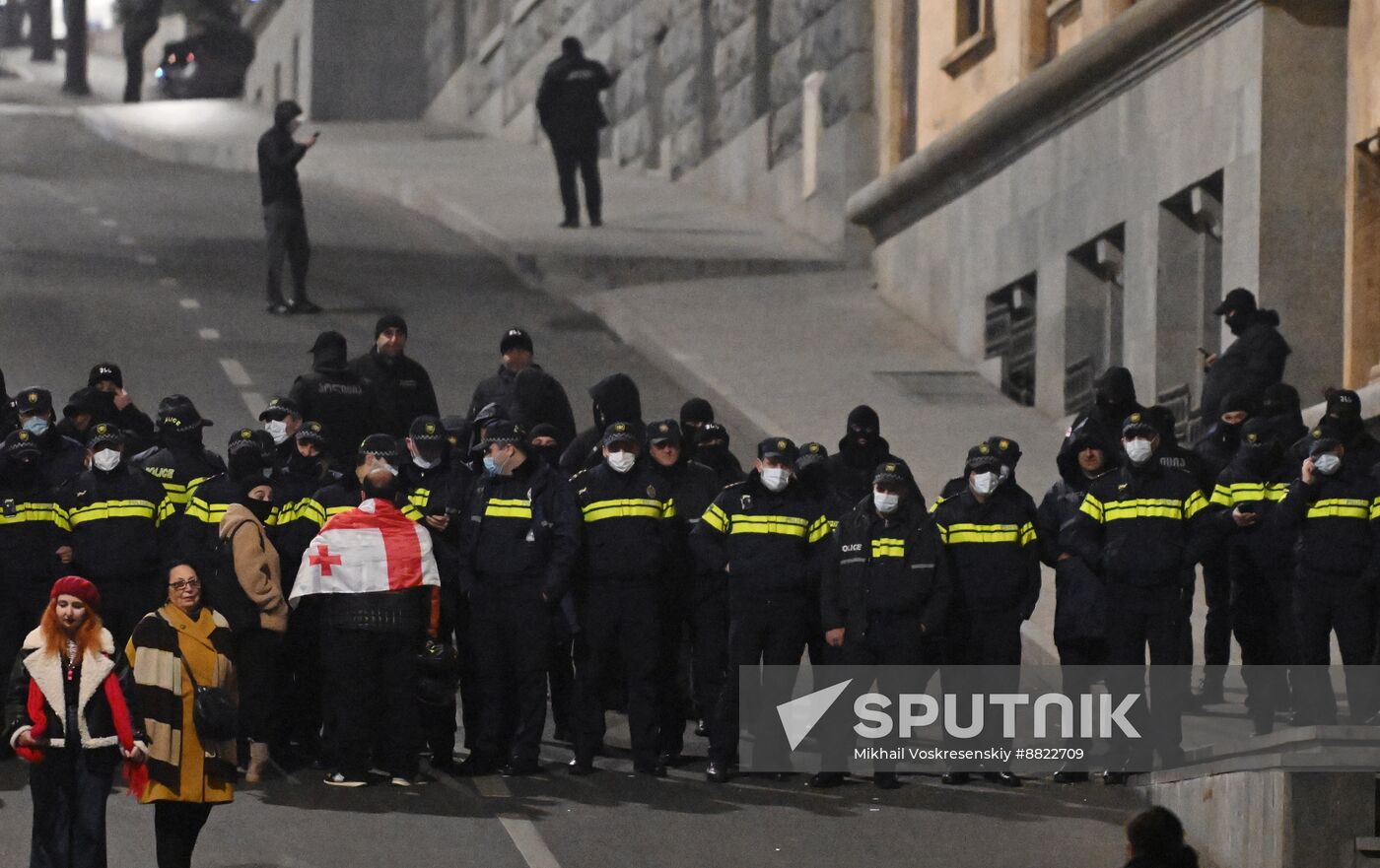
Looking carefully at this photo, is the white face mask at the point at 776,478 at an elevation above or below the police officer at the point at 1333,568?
above

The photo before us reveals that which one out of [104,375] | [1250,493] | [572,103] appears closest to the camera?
[1250,493]

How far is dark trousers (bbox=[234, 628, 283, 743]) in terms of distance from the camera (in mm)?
14180

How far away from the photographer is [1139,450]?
14.9 metres

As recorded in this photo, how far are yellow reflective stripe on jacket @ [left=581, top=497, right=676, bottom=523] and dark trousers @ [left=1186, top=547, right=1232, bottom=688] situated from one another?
3035mm

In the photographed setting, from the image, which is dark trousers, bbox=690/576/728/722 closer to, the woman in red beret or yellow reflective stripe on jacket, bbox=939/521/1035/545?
yellow reflective stripe on jacket, bbox=939/521/1035/545

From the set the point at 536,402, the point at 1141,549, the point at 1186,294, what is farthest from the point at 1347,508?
the point at 1186,294

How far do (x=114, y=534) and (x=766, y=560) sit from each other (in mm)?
3231

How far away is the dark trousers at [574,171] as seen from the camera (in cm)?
3312

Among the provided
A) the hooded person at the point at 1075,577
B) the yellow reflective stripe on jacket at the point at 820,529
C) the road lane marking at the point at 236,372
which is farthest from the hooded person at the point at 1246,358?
the road lane marking at the point at 236,372

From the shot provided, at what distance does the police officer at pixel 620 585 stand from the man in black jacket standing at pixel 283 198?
40.4 ft

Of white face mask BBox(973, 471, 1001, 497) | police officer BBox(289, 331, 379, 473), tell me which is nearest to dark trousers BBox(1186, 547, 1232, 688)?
white face mask BBox(973, 471, 1001, 497)

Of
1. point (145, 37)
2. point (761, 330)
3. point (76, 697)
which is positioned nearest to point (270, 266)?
point (761, 330)

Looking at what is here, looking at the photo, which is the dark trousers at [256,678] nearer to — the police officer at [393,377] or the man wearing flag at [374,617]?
the man wearing flag at [374,617]

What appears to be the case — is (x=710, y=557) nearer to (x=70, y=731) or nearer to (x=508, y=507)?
(x=508, y=507)
